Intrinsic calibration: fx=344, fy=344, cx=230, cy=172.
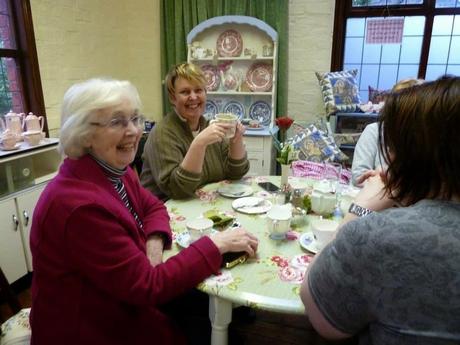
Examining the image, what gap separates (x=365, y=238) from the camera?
65cm

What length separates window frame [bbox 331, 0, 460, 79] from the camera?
3107mm

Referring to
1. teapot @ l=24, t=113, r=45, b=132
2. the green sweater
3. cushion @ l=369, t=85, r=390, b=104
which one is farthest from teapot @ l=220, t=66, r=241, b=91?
teapot @ l=24, t=113, r=45, b=132

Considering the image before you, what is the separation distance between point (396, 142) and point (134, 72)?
11.8 feet

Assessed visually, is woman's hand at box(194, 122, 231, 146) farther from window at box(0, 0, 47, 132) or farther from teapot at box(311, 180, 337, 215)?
window at box(0, 0, 47, 132)

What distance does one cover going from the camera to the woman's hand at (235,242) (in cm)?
105

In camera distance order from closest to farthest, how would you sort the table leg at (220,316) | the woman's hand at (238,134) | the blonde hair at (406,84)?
the blonde hair at (406,84), the table leg at (220,316), the woman's hand at (238,134)

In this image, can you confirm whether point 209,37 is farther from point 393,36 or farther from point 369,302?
point 369,302

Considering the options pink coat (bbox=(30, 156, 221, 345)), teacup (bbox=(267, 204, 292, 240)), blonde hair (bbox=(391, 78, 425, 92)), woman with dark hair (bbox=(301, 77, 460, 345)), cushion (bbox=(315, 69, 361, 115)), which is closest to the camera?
woman with dark hair (bbox=(301, 77, 460, 345))

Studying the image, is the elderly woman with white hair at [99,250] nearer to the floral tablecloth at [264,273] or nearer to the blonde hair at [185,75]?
the floral tablecloth at [264,273]

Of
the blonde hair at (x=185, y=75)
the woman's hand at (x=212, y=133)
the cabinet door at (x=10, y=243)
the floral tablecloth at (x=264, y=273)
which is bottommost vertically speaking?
the cabinet door at (x=10, y=243)

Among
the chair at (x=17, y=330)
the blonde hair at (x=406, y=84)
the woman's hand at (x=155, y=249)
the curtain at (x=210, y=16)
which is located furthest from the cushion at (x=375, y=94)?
the chair at (x=17, y=330)

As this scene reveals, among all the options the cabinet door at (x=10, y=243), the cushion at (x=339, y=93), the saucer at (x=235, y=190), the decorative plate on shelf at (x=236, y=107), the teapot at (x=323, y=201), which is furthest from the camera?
the decorative plate on shelf at (x=236, y=107)

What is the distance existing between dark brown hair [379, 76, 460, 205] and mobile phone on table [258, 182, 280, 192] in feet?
3.25

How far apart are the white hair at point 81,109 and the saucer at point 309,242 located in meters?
0.74
